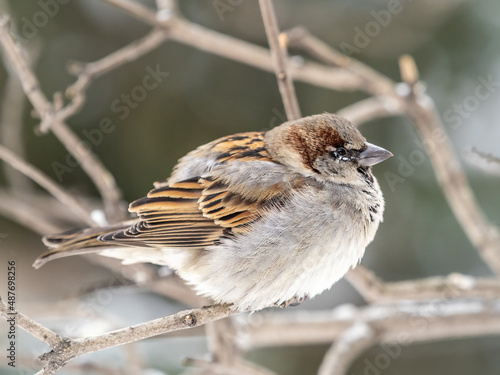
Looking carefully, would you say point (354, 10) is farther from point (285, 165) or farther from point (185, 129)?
point (285, 165)

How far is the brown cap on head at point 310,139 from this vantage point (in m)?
2.26

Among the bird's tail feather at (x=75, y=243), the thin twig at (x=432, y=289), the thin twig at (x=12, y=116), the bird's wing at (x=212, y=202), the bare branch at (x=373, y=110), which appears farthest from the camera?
the thin twig at (x=12, y=116)

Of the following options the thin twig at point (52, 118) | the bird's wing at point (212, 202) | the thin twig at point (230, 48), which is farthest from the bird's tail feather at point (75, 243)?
the thin twig at point (230, 48)

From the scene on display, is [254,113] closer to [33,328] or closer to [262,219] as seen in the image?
[262,219]

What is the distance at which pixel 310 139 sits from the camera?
2311mm

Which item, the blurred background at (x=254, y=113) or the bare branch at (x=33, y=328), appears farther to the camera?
the blurred background at (x=254, y=113)

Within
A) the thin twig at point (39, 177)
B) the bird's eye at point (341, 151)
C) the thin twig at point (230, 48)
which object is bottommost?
the bird's eye at point (341, 151)

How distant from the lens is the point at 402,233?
435 cm

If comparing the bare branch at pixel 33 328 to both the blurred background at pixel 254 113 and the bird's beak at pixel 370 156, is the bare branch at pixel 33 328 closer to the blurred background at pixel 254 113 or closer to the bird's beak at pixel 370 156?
the bird's beak at pixel 370 156

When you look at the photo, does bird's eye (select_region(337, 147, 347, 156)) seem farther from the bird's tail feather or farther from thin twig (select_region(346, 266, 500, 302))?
the bird's tail feather

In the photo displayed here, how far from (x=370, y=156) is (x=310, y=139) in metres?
0.23

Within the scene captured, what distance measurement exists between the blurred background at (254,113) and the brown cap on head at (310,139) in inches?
67.8

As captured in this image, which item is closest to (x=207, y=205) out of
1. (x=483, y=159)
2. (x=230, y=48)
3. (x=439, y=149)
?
(x=230, y=48)

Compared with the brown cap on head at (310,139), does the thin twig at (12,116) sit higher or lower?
higher
